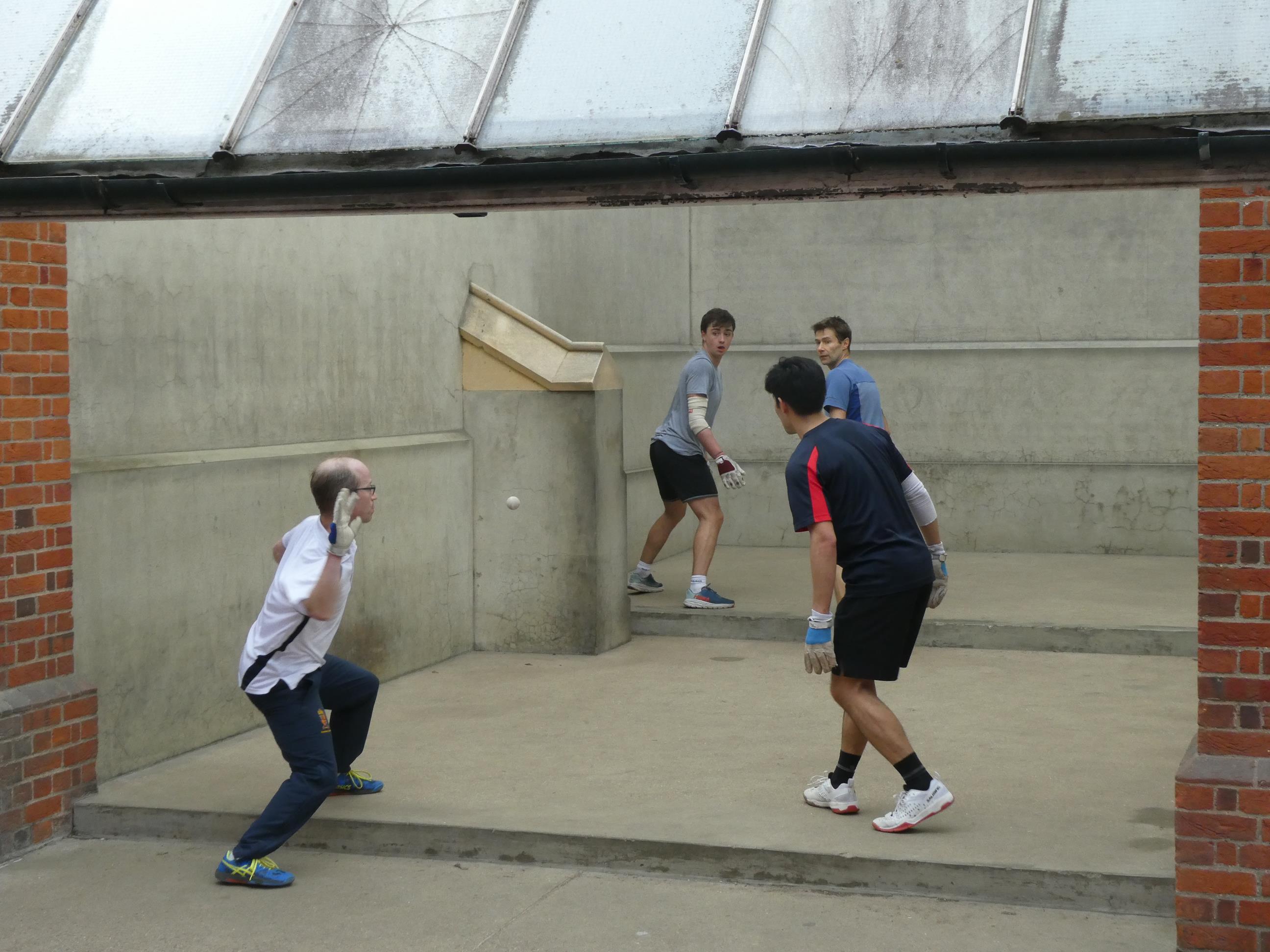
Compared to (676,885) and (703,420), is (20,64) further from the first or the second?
(703,420)

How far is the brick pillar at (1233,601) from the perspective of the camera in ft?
15.4

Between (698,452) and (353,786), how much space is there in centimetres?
459

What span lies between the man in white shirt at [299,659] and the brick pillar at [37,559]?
3.21 feet

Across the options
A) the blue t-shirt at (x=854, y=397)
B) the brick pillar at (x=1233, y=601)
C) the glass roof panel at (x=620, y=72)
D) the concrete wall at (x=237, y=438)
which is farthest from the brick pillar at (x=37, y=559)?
the brick pillar at (x=1233, y=601)

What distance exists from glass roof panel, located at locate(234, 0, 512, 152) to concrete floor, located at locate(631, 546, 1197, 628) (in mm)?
5914

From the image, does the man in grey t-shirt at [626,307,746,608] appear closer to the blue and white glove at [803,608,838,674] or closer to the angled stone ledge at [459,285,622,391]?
the angled stone ledge at [459,285,622,391]

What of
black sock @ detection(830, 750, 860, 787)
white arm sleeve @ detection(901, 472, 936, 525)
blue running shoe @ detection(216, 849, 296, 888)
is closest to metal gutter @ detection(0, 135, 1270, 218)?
white arm sleeve @ detection(901, 472, 936, 525)

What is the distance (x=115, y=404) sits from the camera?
6.66 m

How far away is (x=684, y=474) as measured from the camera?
33.8 ft

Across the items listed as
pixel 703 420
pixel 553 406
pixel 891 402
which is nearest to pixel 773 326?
pixel 891 402

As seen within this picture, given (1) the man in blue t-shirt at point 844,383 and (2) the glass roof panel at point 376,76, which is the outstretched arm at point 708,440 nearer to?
(1) the man in blue t-shirt at point 844,383

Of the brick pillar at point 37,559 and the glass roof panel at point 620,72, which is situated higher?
the glass roof panel at point 620,72

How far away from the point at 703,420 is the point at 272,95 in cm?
564

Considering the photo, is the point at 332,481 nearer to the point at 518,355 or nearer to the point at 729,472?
the point at 518,355
